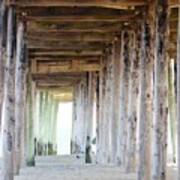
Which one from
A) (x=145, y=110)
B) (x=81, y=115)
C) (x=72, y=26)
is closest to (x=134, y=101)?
(x=145, y=110)

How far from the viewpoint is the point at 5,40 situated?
12.4 metres

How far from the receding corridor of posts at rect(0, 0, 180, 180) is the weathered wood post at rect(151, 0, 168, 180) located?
2 cm

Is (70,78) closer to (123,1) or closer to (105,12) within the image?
(105,12)

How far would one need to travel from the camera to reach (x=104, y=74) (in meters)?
21.0

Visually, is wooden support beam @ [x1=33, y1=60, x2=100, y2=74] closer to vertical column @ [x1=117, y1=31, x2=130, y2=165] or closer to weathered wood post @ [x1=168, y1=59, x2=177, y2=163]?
weathered wood post @ [x1=168, y1=59, x2=177, y2=163]

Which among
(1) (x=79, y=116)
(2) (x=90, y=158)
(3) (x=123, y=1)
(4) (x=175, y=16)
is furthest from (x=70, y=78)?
(3) (x=123, y=1)

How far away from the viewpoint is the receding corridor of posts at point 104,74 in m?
10.9

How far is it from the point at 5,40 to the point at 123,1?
93.4 inches

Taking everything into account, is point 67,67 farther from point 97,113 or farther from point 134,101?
point 134,101

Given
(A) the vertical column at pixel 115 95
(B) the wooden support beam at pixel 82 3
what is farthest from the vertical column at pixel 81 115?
(B) the wooden support beam at pixel 82 3

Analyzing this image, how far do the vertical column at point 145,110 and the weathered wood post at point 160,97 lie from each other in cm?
85

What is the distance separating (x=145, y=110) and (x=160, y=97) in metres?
1.00

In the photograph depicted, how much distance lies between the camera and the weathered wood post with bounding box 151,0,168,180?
34.7 ft

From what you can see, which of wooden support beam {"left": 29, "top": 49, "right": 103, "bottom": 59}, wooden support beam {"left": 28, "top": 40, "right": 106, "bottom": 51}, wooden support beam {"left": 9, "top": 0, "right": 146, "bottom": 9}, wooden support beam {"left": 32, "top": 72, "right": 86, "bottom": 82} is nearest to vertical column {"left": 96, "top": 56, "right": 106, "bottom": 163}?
wooden support beam {"left": 29, "top": 49, "right": 103, "bottom": 59}
